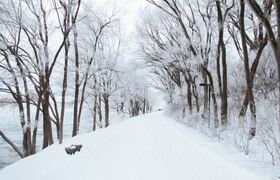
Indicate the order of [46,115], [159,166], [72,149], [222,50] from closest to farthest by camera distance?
[159,166], [72,149], [222,50], [46,115]

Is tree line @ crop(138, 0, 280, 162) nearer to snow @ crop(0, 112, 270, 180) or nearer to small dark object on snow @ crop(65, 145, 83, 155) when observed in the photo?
snow @ crop(0, 112, 270, 180)

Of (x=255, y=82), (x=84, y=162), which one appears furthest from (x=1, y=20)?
(x=255, y=82)

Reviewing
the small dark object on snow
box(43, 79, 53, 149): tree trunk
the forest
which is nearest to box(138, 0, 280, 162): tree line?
the forest

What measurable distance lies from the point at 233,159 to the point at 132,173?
2.60 meters

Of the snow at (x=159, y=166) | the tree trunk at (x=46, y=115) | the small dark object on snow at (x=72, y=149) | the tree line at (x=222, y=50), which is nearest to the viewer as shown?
the snow at (x=159, y=166)

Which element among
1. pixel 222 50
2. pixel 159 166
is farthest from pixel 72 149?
pixel 222 50

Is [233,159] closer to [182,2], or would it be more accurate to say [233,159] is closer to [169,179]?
[169,179]

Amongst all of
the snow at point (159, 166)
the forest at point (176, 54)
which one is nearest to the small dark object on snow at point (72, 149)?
the snow at point (159, 166)

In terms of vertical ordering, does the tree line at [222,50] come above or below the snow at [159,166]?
above

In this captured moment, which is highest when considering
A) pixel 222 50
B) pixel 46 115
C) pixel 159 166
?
pixel 222 50

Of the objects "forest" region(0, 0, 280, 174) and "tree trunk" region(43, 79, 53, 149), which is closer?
"forest" region(0, 0, 280, 174)

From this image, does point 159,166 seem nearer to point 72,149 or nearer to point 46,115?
point 72,149

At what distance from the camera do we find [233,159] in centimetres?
596

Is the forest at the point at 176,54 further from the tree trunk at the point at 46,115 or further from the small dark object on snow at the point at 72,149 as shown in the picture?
the small dark object on snow at the point at 72,149
